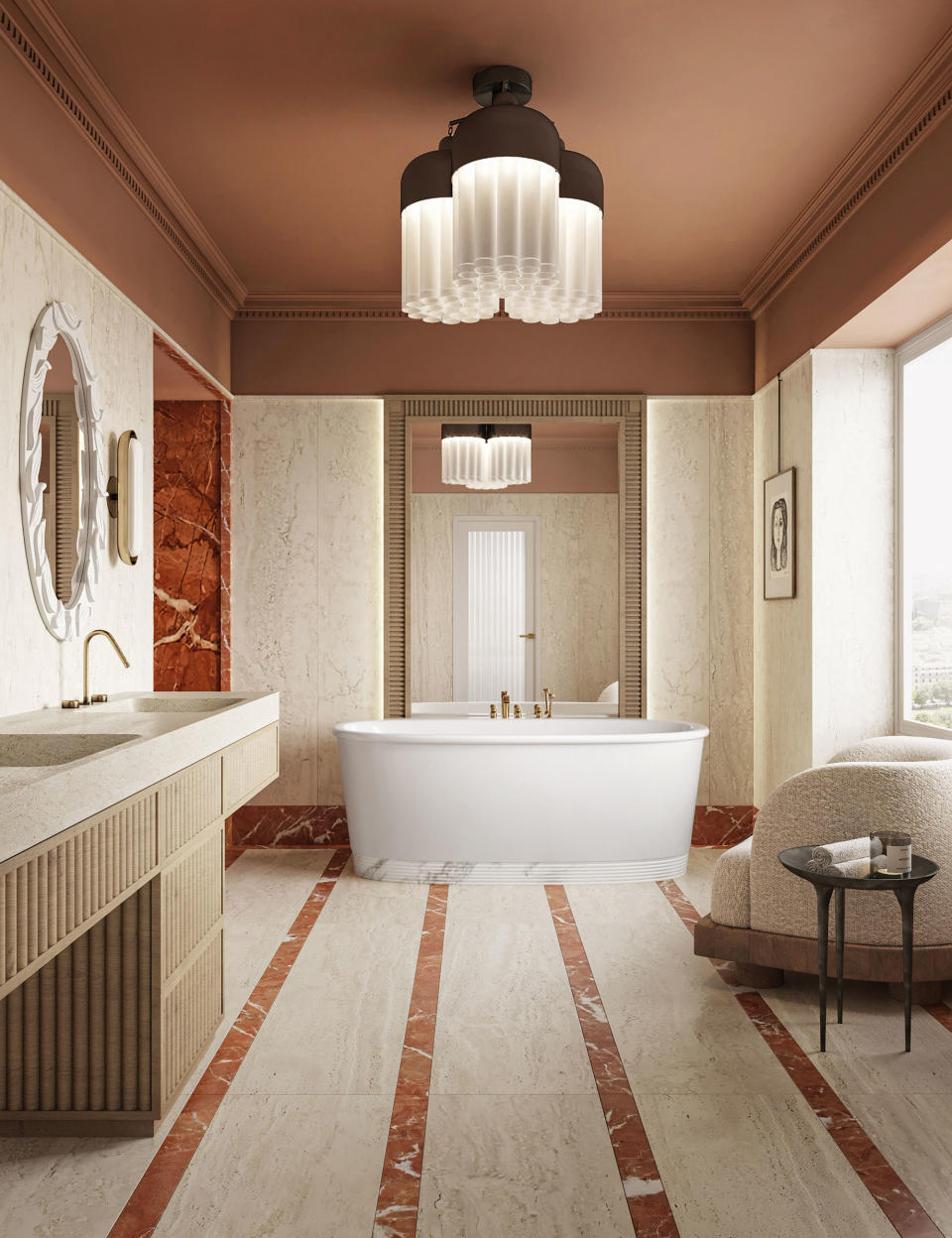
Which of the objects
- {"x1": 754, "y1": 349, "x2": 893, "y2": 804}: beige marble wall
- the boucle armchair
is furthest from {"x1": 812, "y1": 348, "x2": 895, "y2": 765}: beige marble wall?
the boucle armchair

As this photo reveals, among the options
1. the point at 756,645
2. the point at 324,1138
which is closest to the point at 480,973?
the point at 324,1138

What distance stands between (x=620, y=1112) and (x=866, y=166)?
314cm

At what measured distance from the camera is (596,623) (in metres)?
5.04

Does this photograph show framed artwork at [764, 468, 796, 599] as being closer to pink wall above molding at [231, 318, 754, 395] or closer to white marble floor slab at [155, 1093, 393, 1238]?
pink wall above molding at [231, 318, 754, 395]

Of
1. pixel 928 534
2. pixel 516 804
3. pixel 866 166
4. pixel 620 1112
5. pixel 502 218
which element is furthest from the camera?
pixel 516 804

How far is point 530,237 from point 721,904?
2.04 meters

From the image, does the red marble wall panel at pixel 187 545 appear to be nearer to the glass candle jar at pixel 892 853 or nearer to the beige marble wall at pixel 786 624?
the beige marble wall at pixel 786 624

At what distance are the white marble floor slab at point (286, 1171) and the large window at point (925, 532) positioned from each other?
2.65 m

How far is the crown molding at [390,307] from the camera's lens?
4.89m

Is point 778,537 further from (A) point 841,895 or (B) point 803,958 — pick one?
(A) point 841,895

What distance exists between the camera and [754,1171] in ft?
6.45

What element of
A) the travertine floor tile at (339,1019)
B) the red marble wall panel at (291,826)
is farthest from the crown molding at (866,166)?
the red marble wall panel at (291,826)

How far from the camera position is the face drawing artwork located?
4.51m

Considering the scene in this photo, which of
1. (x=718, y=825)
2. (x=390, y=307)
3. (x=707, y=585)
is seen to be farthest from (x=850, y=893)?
(x=390, y=307)
